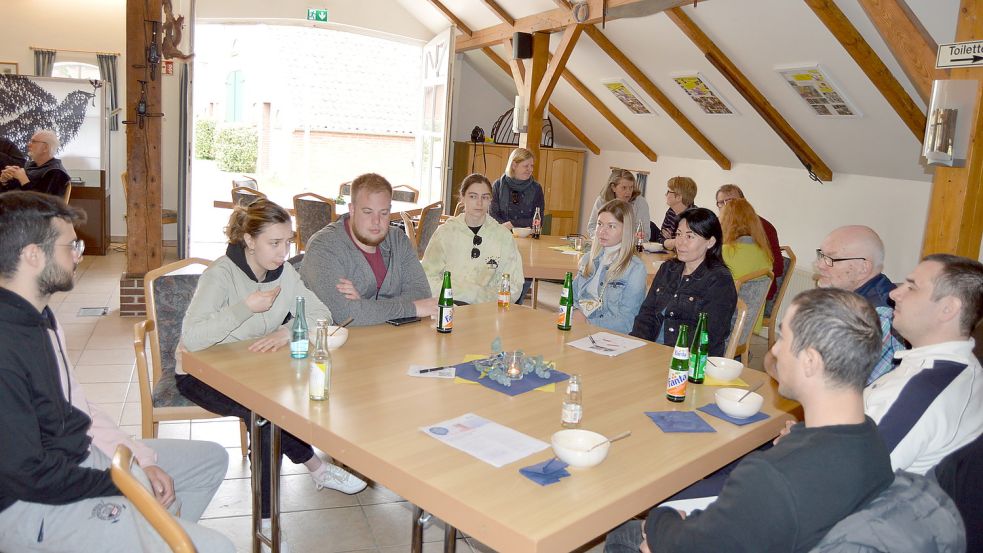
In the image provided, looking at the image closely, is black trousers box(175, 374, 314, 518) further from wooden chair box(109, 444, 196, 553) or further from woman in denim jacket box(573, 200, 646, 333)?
woman in denim jacket box(573, 200, 646, 333)

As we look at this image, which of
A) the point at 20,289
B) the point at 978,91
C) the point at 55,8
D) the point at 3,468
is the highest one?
the point at 55,8

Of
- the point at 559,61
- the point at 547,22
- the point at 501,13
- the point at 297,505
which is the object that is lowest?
the point at 297,505

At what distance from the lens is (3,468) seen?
1.68 meters

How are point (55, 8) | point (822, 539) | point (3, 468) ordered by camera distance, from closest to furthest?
point (822, 539), point (3, 468), point (55, 8)

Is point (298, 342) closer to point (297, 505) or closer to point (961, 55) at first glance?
point (297, 505)

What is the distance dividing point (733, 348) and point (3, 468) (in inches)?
101

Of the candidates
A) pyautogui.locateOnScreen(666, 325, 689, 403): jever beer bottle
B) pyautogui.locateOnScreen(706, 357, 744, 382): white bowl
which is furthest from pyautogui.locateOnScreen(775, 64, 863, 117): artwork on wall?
pyautogui.locateOnScreen(666, 325, 689, 403): jever beer bottle

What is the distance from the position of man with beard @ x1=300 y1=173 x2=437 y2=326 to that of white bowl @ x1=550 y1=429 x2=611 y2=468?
1.32 metres

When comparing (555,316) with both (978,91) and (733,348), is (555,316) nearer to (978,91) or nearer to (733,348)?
(733,348)

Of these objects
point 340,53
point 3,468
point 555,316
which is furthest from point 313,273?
point 340,53

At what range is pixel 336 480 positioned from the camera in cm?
322

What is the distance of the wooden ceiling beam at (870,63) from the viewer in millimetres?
4812

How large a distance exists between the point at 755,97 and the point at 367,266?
4.29 m

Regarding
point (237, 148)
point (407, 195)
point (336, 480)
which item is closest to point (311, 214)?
point (407, 195)
